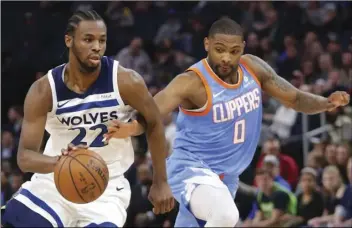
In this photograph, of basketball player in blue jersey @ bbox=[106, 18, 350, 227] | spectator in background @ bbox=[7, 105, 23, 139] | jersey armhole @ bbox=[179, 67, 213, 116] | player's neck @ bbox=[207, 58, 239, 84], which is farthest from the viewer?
spectator in background @ bbox=[7, 105, 23, 139]

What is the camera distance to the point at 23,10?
16.6 m

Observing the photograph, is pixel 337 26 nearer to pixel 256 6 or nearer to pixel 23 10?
pixel 256 6

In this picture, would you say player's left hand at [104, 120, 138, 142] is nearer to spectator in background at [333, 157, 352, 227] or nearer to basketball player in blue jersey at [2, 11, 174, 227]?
basketball player in blue jersey at [2, 11, 174, 227]

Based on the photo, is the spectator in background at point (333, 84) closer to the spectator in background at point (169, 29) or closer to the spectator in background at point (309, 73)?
the spectator in background at point (309, 73)

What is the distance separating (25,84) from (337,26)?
5.60m

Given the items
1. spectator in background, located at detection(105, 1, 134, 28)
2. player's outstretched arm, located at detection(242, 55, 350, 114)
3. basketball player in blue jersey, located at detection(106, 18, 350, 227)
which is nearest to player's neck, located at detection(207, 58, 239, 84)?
basketball player in blue jersey, located at detection(106, 18, 350, 227)

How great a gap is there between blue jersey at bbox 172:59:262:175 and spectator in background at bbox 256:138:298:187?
457 cm

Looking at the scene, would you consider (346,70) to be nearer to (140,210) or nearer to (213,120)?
(140,210)

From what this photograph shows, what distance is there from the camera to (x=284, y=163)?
12141 millimetres

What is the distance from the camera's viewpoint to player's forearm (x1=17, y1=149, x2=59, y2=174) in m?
5.93

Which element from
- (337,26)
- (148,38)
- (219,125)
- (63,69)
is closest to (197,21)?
(148,38)

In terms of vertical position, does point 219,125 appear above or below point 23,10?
below

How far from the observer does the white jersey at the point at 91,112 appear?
6203 millimetres

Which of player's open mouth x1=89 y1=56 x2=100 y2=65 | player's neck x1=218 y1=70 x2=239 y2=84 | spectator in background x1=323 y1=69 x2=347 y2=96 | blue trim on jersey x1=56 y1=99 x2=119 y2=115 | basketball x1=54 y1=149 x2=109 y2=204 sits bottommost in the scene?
basketball x1=54 y1=149 x2=109 y2=204
